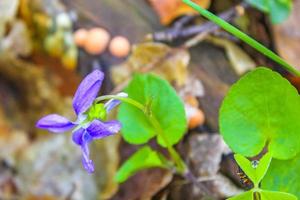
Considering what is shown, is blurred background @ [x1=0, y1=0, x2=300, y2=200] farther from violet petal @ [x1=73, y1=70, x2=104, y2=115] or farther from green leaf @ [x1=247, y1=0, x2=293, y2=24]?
violet petal @ [x1=73, y1=70, x2=104, y2=115]

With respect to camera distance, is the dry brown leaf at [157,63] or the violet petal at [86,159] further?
the dry brown leaf at [157,63]

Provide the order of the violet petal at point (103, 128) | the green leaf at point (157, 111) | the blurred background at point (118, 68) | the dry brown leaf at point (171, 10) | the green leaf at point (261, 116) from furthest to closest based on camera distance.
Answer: the dry brown leaf at point (171, 10)
the blurred background at point (118, 68)
the green leaf at point (157, 111)
the green leaf at point (261, 116)
the violet petal at point (103, 128)

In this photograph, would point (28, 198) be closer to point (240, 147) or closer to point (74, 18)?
point (74, 18)

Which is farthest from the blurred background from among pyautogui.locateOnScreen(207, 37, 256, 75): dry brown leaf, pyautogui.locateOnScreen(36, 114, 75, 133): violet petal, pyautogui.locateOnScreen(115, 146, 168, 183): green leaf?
pyautogui.locateOnScreen(36, 114, 75, 133): violet petal

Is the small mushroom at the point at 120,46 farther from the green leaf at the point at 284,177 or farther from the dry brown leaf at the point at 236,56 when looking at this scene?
the green leaf at the point at 284,177

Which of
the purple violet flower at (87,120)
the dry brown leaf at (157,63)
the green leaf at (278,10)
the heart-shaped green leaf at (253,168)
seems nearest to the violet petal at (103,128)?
the purple violet flower at (87,120)

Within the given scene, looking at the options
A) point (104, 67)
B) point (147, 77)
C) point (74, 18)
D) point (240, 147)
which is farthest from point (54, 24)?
point (240, 147)
